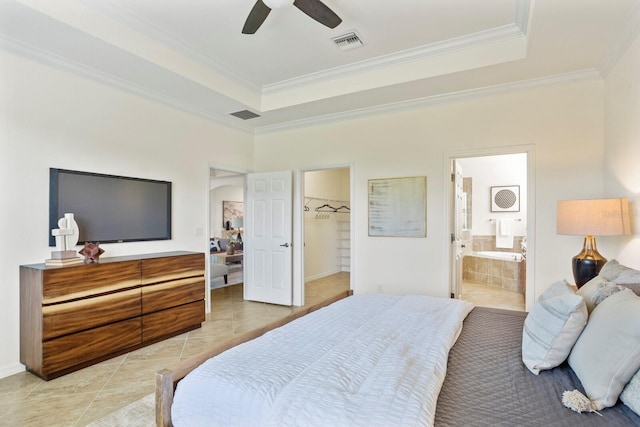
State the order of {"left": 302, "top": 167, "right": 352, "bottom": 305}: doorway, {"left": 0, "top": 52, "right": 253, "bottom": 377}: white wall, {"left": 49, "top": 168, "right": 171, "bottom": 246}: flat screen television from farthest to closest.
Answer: {"left": 302, "top": 167, "right": 352, "bottom": 305}: doorway, {"left": 49, "top": 168, "right": 171, "bottom": 246}: flat screen television, {"left": 0, "top": 52, "right": 253, "bottom": 377}: white wall

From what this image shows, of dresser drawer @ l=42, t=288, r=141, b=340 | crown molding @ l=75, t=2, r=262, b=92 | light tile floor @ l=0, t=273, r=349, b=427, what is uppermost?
crown molding @ l=75, t=2, r=262, b=92

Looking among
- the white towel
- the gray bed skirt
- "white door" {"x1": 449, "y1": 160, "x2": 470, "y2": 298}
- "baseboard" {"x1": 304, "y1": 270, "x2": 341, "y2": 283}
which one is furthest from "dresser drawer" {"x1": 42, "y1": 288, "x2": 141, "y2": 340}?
the white towel

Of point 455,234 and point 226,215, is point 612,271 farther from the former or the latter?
point 226,215

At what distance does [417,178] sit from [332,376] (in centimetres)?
324

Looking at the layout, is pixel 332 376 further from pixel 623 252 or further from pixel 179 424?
pixel 623 252

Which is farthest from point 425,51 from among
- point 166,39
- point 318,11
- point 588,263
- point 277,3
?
point 166,39

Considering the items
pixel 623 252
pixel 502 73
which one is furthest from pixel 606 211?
pixel 502 73

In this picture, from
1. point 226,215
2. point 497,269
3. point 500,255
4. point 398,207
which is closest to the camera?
point 398,207

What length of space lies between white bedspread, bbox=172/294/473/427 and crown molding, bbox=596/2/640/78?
2484mm

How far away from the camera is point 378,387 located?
1.19 m

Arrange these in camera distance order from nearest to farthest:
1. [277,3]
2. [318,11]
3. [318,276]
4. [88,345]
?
1. [277,3]
2. [318,11]
3. [88,345]
4. [318,276]

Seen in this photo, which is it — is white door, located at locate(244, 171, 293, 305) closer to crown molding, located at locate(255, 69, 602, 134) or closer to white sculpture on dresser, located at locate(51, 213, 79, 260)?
crown molding, located at locate(255, 69, 602, 134)

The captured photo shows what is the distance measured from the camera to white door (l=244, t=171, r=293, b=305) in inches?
192

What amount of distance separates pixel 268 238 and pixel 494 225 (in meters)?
4.58
